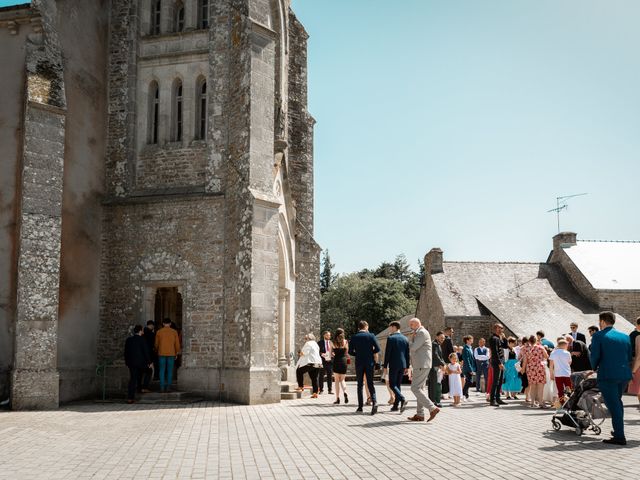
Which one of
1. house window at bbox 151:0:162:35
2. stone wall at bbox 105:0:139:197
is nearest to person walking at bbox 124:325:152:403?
stone wall at bbox 105:0:139:197

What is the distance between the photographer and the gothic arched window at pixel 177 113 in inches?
666

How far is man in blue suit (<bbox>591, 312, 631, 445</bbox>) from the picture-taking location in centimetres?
898

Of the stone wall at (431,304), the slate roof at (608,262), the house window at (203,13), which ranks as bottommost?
the stone wall at (431,304)

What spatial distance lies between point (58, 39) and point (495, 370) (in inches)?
508

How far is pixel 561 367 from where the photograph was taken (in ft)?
45.7

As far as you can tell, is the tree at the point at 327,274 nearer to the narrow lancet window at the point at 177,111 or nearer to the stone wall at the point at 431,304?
the stone wall at the point at 431,304

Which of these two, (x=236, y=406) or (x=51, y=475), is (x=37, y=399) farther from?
(x=51, y=475)

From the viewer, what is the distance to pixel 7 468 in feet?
23.3

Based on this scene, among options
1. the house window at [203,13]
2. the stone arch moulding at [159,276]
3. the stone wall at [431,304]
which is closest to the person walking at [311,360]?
the stone arch moulding at [159,276]

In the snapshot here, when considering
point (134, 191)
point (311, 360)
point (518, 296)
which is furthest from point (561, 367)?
point (518, 296)

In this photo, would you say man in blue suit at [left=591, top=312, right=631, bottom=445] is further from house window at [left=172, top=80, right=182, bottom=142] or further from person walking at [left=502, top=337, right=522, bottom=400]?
house window at [left=172, top=80, right=182, bottom=142]

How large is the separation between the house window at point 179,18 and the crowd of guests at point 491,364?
911 centimetres

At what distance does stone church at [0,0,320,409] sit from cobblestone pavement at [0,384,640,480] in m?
2.25

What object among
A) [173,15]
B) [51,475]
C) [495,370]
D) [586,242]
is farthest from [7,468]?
[586,242]
